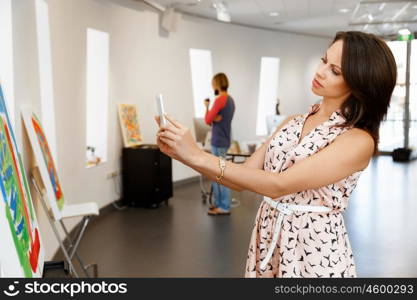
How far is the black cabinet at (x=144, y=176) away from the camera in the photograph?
25.9ft

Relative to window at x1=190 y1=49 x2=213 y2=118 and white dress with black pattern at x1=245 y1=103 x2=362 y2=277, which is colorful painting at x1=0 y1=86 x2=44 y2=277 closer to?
white dress with black pattern at x1=245 y1=103 x2=362 y2=277

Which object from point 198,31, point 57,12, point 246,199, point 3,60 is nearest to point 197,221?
point 246,199

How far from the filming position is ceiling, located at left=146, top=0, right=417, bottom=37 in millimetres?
10008

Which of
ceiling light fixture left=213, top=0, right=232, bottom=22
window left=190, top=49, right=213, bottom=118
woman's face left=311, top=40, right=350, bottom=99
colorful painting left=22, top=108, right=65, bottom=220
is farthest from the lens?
window left=190, top=49, right=213, bottom=118

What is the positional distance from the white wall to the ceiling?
1.37 feet

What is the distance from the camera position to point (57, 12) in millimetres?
5559

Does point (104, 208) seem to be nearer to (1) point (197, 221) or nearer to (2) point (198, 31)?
(1) point (197, 221)

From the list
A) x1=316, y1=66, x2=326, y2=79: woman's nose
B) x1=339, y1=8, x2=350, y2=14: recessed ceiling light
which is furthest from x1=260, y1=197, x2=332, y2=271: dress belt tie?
x1=339, y1=8, x2=350, y2=14: recessed ceiling light

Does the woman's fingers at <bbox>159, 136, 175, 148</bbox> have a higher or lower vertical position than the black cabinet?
higher

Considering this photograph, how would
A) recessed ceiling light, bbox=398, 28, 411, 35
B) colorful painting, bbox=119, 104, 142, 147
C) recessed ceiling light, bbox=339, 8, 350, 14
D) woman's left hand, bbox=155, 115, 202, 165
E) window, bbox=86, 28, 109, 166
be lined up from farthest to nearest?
recessed ceiling light, bbox=398, 28, 411, 35 → recessed ceiling light, bbox=339, 8, 350, 14 → colorful painting, bbox=119, 104, 142, 147 → window, bbox=86, 28, 109, 166 → woman's left hand, bbox=155, 115, 202, 165

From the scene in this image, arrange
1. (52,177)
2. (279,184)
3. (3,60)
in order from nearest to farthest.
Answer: (279,184) < (3,60) < (52,177)

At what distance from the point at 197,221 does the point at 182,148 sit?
18.2ft

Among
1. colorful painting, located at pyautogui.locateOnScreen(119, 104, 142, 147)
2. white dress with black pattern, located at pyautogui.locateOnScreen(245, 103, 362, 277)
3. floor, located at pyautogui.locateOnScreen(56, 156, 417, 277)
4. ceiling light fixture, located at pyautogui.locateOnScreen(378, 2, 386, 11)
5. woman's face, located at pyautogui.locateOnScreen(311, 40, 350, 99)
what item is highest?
ceiling light fixture, located at pyautogui.locateOnScreen(378, 2, 386, 11)

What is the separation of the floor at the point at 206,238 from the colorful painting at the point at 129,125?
1.08 metres
